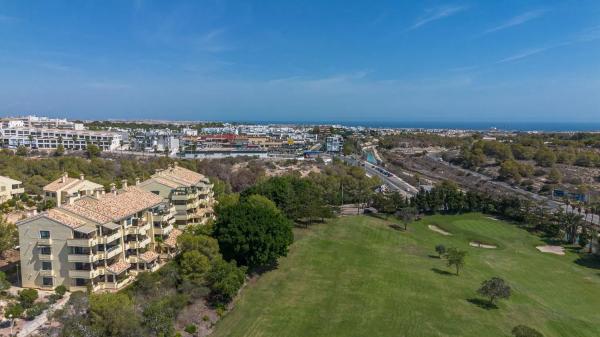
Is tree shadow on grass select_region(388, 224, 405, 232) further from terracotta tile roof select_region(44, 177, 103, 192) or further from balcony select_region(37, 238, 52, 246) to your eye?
balcony select_region(37, 238, 52, 246)

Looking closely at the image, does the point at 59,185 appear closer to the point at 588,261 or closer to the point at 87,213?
the point at 87,213

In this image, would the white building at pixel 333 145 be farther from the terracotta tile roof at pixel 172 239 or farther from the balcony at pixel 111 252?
the balcony at pixel 111 252

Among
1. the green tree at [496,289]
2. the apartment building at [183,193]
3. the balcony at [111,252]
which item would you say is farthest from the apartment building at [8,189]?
the green tree at [496,289]

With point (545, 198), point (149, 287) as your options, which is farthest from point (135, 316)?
point (545, 198)

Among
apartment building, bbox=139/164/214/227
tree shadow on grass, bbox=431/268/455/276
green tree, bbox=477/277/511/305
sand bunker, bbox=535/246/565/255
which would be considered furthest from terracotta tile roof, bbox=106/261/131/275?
sand bunker, bbox=535/246/565/255

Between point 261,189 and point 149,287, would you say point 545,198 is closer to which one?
point 261,189
